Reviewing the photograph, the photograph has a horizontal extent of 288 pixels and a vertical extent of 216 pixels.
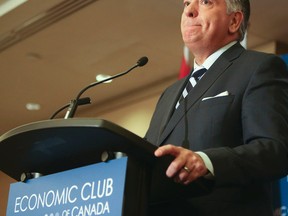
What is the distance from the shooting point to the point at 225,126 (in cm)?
145

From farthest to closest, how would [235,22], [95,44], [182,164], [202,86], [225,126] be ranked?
1. [95,44]
2. [235,22]
3. [202,86]
4. [225,126]
5. [182,164]

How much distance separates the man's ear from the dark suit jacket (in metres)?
0.16

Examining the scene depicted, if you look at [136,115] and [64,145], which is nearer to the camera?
[64,145]

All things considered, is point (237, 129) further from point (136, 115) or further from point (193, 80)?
point (136, 115)

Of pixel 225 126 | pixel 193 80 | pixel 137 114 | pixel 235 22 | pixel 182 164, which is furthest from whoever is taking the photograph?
pixel 137 114

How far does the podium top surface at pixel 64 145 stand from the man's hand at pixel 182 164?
38mm

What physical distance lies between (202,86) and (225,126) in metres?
0.18

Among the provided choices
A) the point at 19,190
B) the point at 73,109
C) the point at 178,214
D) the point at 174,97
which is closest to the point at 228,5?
the point at 174,97

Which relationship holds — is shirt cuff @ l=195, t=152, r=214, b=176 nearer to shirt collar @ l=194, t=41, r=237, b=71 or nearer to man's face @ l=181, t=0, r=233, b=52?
shirt collar @ l=194, t=41, r=237, b=71

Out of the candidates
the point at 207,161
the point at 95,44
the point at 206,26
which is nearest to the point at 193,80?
the point at 206,26

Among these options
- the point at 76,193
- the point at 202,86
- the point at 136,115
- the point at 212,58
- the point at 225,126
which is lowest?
the point at 76,193

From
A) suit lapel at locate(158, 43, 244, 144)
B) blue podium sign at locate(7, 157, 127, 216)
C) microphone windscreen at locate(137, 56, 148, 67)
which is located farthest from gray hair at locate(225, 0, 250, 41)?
blue podium sign at locate(7, 157, 127, 216)

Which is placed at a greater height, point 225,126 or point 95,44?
point 95,44

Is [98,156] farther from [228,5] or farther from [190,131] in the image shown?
[228,5]
